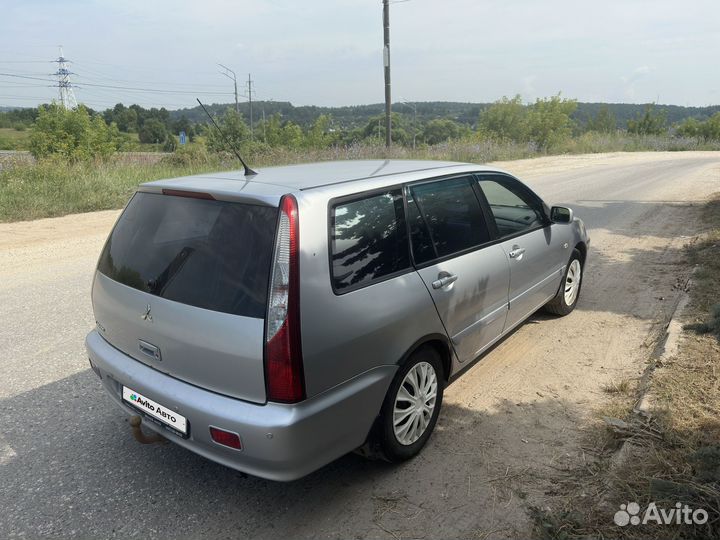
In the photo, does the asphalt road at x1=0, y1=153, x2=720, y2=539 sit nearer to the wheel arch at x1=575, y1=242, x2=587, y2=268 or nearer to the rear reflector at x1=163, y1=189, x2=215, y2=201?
the wheel arch at x1=575, y1=242, x2=587, y2=268

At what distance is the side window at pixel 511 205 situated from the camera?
4.04 m

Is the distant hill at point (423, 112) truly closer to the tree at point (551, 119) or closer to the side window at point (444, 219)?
the tree at point (551, 119)

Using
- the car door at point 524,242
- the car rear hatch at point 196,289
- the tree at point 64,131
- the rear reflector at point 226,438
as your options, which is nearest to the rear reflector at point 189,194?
the car rear hatch at point 196,289

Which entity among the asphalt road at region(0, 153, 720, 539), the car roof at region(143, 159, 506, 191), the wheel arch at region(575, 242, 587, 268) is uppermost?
the car roof at region(143, 159, 506, 191)

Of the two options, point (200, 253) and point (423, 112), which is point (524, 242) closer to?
point (200, 253)

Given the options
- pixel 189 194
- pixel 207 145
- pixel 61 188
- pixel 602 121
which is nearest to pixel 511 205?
pixel 189 194

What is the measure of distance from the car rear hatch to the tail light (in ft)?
0.12

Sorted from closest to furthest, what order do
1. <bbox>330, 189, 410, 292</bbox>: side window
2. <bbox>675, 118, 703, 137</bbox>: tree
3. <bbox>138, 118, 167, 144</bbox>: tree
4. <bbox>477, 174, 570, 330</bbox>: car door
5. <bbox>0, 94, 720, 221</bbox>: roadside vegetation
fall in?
1. <bbox>330, 189, 410, 292</bbox>: side window
2. <bbox>477, 174, 570, 330</bbox>: car door
3. <bbox>0, 94, 720, 221</bbox>: roadside vegetation
4. <bbox>675, 118, 703, 137</bbox>: tree
5. <bbox>138, 118, 167, 144</bbox>: tree

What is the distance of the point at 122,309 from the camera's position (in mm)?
2881

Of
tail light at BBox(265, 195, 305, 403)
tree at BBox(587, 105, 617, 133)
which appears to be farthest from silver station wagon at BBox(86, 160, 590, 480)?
tree at BBox(587, 105, 617, 133)

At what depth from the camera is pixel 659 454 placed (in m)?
2.88

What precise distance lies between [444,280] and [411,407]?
30.2 inches

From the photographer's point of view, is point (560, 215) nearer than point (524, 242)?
No

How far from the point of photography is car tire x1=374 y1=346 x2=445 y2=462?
280cm
